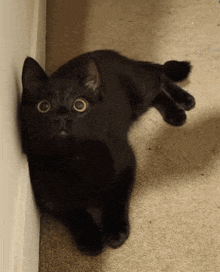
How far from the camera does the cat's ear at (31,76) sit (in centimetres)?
92

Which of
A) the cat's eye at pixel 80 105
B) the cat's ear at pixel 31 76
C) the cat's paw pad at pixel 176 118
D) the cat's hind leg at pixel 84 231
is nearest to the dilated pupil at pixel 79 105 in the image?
the cat's eye at pixel 80 105

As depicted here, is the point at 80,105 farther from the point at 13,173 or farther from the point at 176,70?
the point at 176,70

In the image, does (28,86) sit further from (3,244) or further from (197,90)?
(197,90)

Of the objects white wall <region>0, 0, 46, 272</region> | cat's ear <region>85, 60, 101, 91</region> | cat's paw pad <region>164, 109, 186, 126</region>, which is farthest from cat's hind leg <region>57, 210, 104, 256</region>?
cat's paw pad <region>164, 109, 186, 126</region>

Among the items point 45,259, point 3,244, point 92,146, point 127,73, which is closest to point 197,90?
point 127,73

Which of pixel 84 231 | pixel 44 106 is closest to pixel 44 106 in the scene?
pixel 44 106

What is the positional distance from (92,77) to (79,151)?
0.21 metres

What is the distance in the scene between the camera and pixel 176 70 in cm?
136

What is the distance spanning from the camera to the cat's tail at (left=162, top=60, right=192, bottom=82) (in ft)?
4.46

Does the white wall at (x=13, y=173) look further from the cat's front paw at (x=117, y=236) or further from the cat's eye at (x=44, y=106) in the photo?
the cat's front paw at (x=117, y=236)

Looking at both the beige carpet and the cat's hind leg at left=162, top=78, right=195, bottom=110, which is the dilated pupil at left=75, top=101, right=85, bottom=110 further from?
the cat's hind leg at left=162, top=78, right=195, bottom=110

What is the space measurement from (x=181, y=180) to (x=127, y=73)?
0.43 metres

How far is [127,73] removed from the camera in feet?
4.06

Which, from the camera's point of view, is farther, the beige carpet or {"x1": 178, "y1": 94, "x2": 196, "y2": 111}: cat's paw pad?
{"x1": 178, "y1": 94, "x2": 196, "y2": 111}: cat's paw pad
